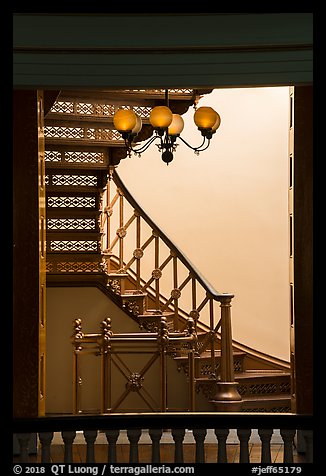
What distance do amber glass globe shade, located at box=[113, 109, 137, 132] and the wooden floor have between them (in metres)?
2.54

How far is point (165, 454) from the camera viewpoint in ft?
20.8

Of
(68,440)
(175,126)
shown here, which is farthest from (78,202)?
(68,440)

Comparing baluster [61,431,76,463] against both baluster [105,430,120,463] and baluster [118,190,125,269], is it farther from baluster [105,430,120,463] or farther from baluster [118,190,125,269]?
baluster [118,190,125,269]

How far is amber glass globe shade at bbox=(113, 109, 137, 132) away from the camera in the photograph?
24.5 ft

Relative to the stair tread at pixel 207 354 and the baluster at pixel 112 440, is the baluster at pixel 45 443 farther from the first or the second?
the stair tread at pixel 207 354

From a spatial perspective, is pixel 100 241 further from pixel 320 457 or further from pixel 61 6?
pixel 320 457

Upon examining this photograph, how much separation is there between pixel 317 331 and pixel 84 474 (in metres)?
1.32

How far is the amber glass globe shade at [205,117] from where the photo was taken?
739 centimetres

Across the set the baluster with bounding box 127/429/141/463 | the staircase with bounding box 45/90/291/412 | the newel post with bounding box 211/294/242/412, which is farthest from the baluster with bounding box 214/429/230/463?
the staircase with bounding box 45/90/291/412

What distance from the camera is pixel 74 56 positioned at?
531 cm

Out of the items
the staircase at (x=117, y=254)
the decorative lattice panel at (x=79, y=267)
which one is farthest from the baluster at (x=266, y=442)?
the decorative lattice panel at (x=79, y=267)

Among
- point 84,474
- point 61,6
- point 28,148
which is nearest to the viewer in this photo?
point 84,474

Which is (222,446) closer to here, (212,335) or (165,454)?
(165,454)

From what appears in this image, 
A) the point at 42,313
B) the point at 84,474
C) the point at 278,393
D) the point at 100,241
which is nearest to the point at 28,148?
the point at 42,313
